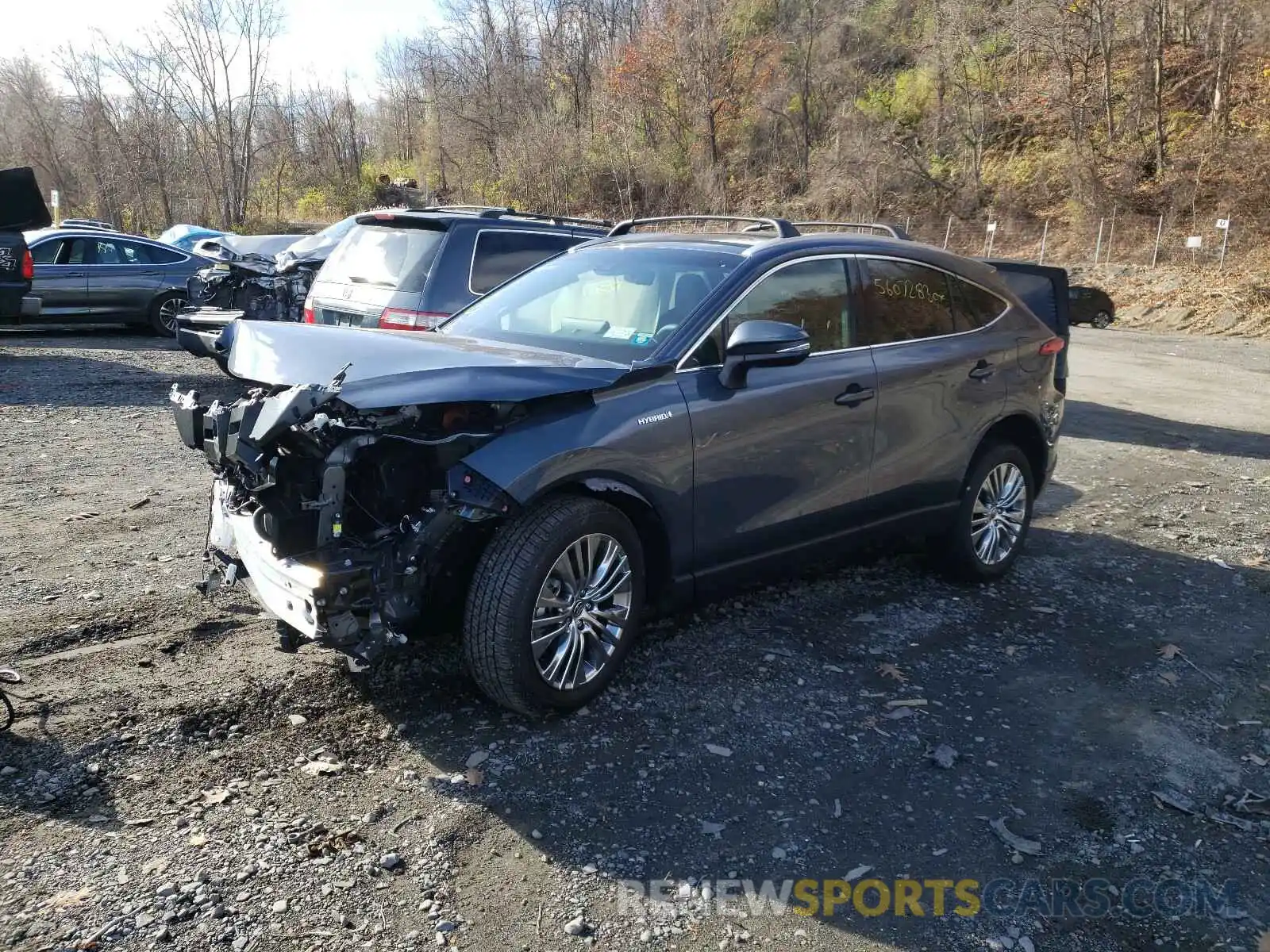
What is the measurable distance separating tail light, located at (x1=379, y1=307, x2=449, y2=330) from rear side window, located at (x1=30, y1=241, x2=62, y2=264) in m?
9.26

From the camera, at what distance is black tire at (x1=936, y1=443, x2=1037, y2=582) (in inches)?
221

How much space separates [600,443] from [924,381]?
2.17 m

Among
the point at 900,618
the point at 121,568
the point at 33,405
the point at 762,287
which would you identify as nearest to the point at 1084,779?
the point at 900,618

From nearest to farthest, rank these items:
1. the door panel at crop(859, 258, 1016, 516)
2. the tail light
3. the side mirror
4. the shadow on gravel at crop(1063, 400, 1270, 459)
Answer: the side mirror → the door panel at crop(859, 258, 1016, 516) → the tail light → the shadow on gravel at crop(1063, 400, 1270, 459)

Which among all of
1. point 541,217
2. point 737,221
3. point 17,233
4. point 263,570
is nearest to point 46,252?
point 17,233

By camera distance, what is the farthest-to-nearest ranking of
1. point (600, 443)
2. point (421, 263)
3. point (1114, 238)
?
point (1114, 238) → point (421, 263) → point (600, 443)

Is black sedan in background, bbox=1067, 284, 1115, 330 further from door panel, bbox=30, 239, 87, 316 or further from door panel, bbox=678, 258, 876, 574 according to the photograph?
door panel, bbox=30, 239, 87, 316

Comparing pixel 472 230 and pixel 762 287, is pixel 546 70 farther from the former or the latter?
pixel 762 287

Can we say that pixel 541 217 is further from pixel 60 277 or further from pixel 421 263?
pixel 60 277

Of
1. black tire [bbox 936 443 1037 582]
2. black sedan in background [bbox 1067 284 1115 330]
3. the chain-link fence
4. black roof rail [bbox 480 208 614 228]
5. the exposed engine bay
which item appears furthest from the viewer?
the chain-link fence

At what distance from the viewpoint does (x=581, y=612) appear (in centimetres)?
389

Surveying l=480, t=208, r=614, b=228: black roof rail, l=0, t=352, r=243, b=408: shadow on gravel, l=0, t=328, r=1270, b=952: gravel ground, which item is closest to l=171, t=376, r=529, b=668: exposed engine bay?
l=0, t=328, r=1270, b=952: gravel ground

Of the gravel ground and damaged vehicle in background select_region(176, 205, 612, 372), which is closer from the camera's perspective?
the gravel ground

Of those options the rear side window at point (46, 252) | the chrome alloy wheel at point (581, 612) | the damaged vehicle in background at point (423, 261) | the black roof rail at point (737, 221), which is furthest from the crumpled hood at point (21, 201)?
the chrome alloy wheel at point (581, 612)
